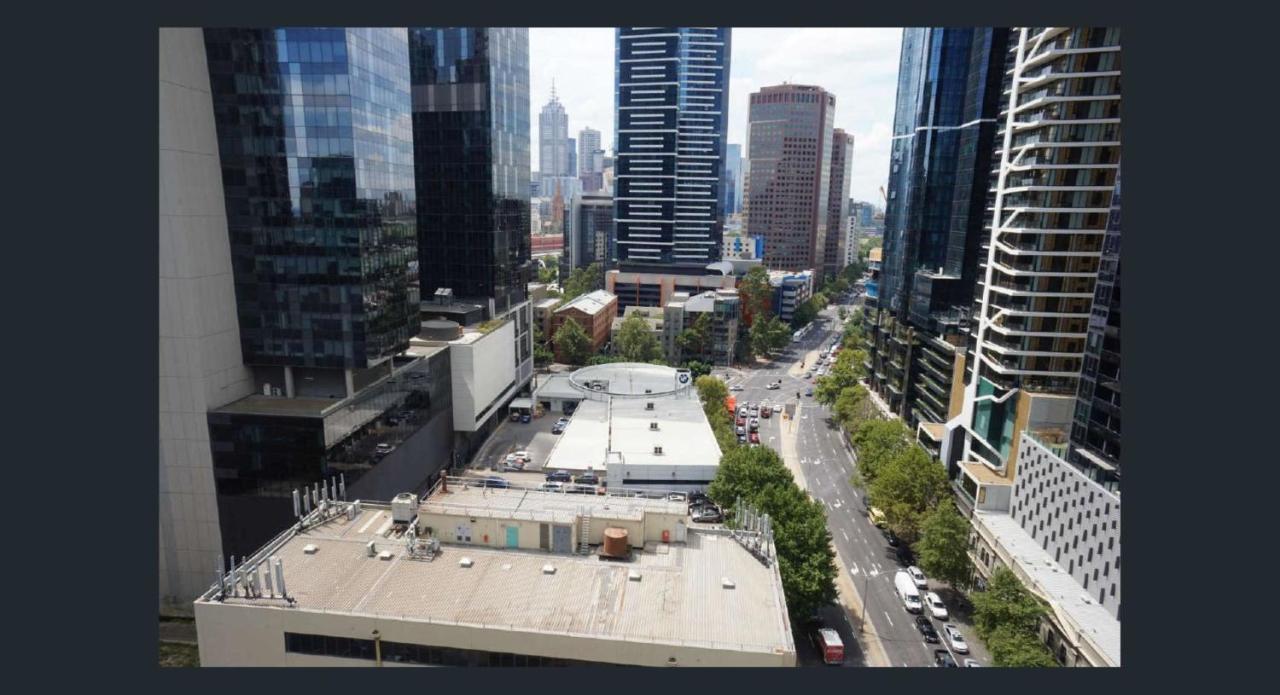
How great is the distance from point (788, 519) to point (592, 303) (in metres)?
79.5

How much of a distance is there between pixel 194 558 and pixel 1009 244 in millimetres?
60625

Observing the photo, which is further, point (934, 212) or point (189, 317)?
point (934, 212)

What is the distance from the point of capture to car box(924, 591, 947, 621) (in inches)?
1732

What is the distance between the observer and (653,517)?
32438 mm

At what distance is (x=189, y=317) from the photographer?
40.1 meters

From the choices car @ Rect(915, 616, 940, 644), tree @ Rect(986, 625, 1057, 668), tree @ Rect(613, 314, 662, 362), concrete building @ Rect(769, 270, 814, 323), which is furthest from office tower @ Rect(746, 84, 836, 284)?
tree @ Rect(986, 625, 1057, 668)

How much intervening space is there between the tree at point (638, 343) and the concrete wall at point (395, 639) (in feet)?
263

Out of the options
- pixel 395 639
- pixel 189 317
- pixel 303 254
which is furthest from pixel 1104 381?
pixel 189 317

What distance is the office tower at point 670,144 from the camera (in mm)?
136875

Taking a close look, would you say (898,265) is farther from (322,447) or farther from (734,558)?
(322,447)

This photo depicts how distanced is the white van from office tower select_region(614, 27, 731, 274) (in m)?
101

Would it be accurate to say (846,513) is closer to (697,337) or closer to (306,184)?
(306,184)

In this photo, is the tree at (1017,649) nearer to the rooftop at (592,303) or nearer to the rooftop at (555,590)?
the rooftop at (555,590)

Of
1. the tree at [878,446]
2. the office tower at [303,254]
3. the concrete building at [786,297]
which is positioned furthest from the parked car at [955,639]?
the concrete building at [786,297]
